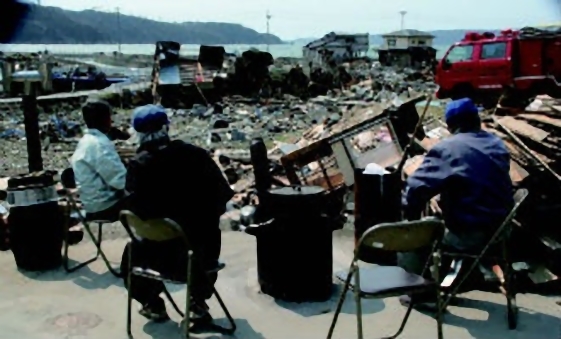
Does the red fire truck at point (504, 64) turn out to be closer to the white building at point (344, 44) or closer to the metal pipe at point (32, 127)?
the metal pipe at point (32, 127)

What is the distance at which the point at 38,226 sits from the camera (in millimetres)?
6297

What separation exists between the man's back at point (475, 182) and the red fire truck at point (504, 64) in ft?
50.1

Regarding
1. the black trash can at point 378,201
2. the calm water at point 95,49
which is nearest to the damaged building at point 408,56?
the calm water at point 95,49

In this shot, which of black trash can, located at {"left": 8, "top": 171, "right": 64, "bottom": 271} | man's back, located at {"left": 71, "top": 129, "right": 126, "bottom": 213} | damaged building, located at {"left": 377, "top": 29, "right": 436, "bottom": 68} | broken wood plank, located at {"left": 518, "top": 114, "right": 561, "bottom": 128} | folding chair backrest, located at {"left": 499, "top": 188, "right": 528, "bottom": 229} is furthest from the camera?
damaged building, located at {"left": 377, "top": 29, "right": 436, "bottom": 68}

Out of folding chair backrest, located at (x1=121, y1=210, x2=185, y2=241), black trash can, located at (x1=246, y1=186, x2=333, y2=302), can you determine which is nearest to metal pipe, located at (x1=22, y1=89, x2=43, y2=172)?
black trash can, located at (x1=246, y1=186, x2=333, y2=302)

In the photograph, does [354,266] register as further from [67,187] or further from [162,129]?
[67,187]

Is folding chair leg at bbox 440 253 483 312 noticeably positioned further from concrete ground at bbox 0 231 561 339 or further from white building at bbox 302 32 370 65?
white building at bbox 302 32 370 65

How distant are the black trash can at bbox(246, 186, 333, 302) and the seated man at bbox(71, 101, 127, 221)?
1.45m

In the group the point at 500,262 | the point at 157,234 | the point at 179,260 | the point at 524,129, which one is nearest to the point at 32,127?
the point at 179,260

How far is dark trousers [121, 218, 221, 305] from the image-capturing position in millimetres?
4507

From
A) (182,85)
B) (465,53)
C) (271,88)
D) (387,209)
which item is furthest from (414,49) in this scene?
(387,209)

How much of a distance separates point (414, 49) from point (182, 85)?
37.9m

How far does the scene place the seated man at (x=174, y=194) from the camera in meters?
4.51

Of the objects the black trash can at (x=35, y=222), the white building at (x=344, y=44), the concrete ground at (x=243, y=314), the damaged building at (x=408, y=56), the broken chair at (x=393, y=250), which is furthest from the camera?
the white building at (x=344, y=44)
